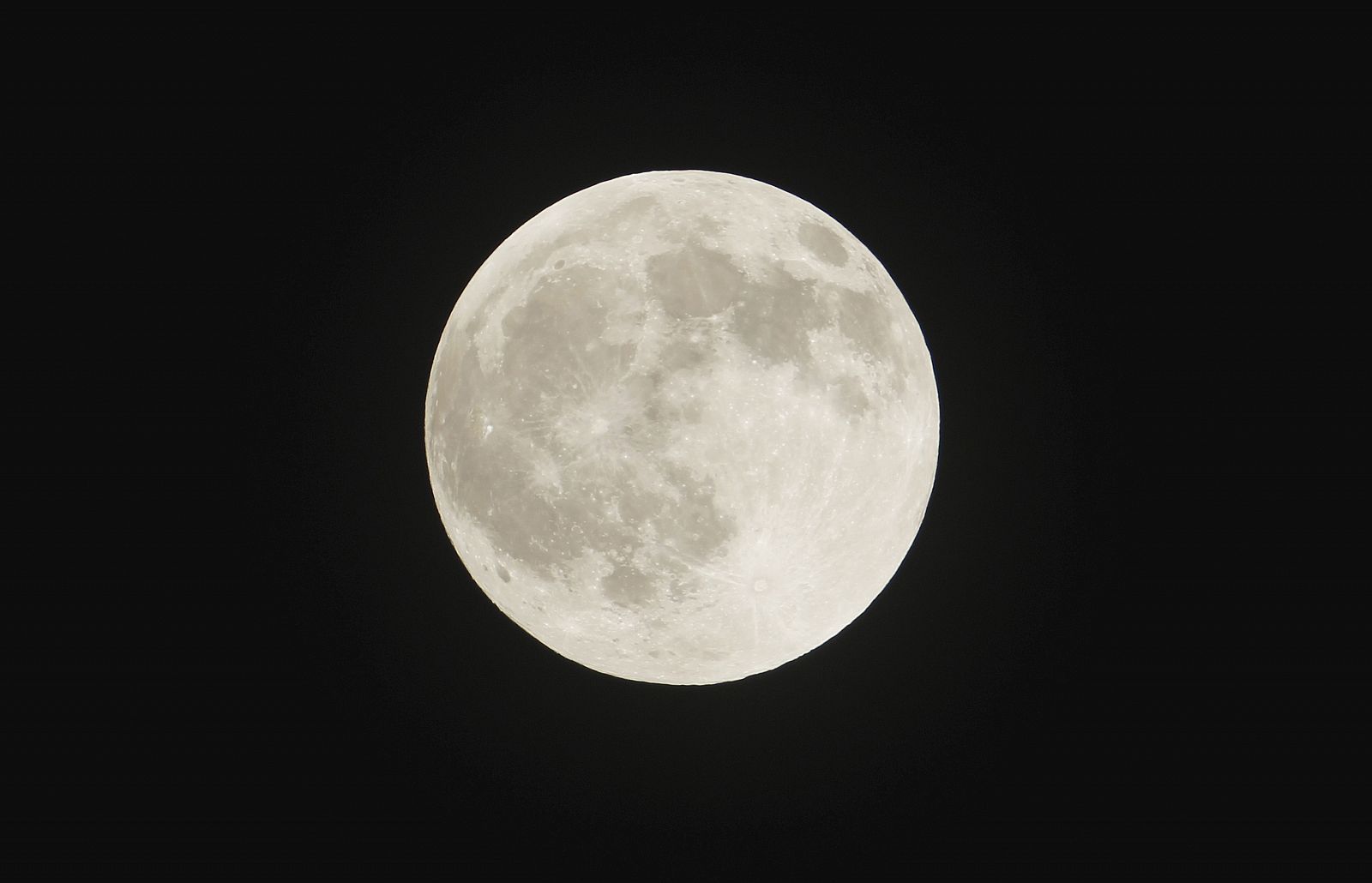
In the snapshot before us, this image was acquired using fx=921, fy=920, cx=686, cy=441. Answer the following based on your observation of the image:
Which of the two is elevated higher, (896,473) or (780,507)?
(896,473)

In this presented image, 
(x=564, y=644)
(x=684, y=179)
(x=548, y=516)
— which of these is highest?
(x=684, y=179)

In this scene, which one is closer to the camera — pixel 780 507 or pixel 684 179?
pixel 780 507

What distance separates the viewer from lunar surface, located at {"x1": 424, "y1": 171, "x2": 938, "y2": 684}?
3174 millimetres

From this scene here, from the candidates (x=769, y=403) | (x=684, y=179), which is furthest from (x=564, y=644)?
(x=684, y=179)

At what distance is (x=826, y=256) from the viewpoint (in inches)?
142

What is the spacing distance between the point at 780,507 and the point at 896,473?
1.95ft

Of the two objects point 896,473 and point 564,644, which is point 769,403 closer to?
point 896,473

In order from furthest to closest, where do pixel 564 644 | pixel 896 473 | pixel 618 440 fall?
pixel 564 644 → pixel 896 473 → pixel 618 440

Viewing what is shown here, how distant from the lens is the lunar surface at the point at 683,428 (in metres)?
3.17

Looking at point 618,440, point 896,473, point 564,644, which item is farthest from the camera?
point 564,644

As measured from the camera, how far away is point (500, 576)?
367 cm

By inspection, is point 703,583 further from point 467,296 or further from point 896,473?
point 467,296

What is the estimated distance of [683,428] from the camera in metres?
3.14

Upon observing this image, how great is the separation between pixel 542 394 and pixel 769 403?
0.80 meters
